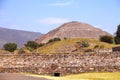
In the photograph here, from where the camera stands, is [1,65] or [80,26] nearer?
[1,65]

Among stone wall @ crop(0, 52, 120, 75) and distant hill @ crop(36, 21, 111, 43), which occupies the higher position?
distant hill @ crop(36, 21, 111, 43)

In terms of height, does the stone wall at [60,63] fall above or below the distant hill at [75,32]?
below

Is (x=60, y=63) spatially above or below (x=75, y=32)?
below

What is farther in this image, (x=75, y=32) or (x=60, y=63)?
(x=75, y=32)

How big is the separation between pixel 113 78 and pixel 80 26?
437ft

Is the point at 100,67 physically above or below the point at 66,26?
below

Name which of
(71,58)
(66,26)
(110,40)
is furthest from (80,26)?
(71,58)

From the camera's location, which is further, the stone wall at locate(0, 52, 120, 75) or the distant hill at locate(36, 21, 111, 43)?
the distant hill at locate(36, 21, 111, 43)

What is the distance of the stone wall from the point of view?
46.0 m

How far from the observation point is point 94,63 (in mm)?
46188

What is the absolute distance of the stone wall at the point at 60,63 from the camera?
46031 millimetres

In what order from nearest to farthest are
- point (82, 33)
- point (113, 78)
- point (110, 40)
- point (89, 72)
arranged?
point (113, 78) → point (89, 72) → point (110, 40) → point (82, 33)

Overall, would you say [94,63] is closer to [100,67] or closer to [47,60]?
[100,67]

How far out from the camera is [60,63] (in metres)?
46.6
